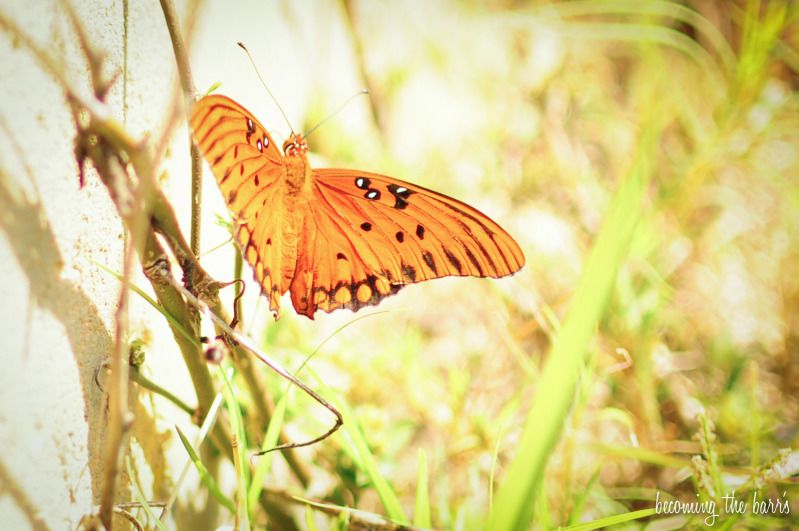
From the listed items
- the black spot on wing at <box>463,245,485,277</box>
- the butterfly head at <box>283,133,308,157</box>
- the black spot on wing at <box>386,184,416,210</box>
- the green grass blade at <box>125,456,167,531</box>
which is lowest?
the green grass blade at <box>125,456,167,531</box>

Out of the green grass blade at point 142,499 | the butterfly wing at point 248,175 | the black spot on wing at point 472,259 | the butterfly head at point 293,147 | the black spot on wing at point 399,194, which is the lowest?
the green grass blade at point 142,499

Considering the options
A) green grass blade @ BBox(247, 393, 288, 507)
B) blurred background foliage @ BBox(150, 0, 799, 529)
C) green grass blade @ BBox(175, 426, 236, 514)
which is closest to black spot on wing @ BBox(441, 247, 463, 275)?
blurred background foliage @ BBox(150, 0, 799, 529)

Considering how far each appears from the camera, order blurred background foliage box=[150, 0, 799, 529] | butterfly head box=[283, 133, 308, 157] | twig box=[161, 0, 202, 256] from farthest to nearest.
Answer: blurred background foliage box=[150, 0, 799, 529] → butterfly head box=[283, 133, 308, 157] → twig box=[161, 0, 202, 256]

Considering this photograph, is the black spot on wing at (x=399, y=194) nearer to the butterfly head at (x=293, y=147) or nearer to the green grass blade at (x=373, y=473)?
the butterfly head at (x=293, y=147)

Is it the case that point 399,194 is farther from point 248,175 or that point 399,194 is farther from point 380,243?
point 248,175

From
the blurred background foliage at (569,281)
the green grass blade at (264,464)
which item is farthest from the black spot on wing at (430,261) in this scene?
the green grass blade at (264,464)

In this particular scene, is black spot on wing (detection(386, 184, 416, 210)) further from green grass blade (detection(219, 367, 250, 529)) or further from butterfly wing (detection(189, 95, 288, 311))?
green grass blade (detection(219, 367, 250, 529))

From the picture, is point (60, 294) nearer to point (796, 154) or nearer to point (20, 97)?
point (20, 97)

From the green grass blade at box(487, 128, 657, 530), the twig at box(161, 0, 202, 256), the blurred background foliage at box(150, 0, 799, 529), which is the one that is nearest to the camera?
the green grass blade at box(487, 128, 657, 530)
